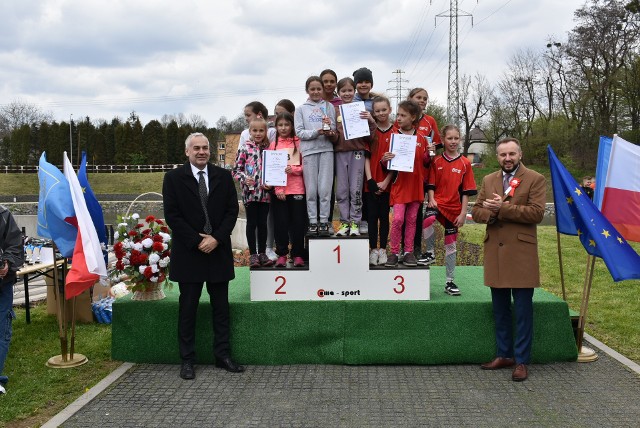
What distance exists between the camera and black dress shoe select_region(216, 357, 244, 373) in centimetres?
505

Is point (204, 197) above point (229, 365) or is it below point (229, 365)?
above

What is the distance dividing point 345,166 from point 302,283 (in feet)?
4.08

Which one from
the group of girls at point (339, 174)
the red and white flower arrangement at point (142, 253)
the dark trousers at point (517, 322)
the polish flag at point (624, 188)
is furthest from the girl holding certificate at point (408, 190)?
the red and white flower arrangement at point (142, 253)

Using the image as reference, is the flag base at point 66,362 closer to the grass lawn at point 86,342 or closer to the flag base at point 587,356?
the grass lawn at point 86,342

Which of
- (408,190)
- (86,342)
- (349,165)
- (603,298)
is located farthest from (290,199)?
(603,298)

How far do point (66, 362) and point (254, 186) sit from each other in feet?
8.14

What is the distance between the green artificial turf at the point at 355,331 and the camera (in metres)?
5.15

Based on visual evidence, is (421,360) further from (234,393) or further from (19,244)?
(19,244)

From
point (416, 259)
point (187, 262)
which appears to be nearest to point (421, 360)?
point (416, 259)

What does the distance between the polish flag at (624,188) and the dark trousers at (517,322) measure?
1258 millimetres

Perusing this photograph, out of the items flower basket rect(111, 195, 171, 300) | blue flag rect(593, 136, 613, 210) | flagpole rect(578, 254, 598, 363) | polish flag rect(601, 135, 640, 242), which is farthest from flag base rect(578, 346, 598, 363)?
flower basket rect(111, 195, 171, 300)

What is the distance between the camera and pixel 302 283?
5285 mm

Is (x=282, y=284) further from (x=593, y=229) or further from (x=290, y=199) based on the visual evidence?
(x=593, y=229)

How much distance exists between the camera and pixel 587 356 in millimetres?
5344
